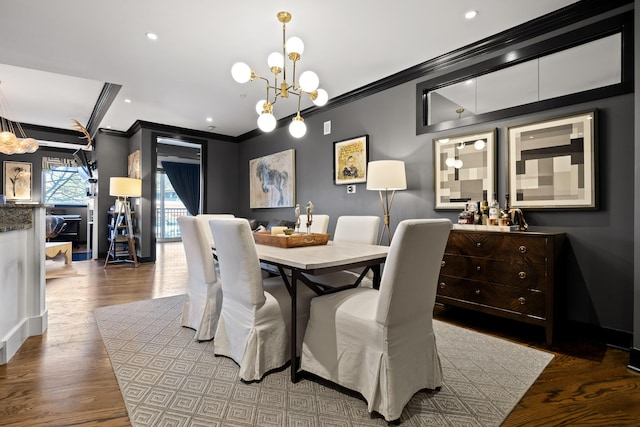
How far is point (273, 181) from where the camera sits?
5660 millimetres

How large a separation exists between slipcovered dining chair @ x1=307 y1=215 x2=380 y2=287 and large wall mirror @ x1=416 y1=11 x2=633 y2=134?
4.38 feet

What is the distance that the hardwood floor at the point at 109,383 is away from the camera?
1.49m

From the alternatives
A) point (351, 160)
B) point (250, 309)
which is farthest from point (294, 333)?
point (351, 160)

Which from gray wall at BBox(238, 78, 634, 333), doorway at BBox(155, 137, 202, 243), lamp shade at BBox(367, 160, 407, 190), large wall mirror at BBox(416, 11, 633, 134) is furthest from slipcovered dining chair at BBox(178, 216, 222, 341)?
doorway at BBox(155, 137, 202, 243)

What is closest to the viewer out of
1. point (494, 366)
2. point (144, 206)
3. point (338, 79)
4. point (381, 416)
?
point (381, 416)

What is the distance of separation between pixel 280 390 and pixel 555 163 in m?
2.61

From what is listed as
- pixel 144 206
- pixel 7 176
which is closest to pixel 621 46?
pixel 144 206

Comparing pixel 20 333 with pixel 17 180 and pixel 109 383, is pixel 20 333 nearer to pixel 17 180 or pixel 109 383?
pixel 109 383

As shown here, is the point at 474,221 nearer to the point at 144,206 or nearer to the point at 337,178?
the point at 337,178

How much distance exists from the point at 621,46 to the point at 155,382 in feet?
12.4

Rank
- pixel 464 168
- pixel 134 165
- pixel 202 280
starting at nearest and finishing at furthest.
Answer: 1. pixel 202 280
2. pixel 464 168
3. pixel 134 165

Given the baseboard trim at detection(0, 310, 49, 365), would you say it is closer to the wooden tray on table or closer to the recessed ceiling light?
the wooden tray on table

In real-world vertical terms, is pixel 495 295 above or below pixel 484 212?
below

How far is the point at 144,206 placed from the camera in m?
5.86
